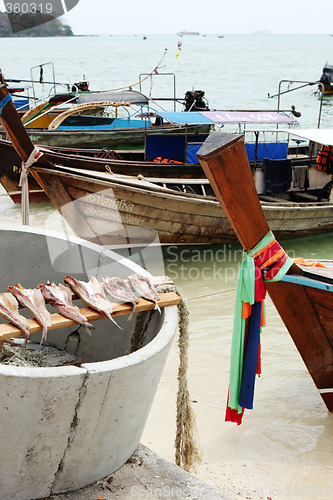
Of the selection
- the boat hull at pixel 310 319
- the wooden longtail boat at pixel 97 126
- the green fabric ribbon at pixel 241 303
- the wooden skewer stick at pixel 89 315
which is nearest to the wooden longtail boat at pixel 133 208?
the boat hull at pixel 310 319

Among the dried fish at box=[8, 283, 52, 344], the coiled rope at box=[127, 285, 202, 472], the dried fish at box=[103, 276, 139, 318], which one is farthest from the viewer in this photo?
the coiled rope at box=[127, 285, 202, 472]

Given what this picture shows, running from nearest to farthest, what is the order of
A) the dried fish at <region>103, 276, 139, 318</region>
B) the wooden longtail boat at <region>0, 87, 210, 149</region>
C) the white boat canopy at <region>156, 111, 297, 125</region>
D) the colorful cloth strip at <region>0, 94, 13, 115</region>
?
the dried fish at <region>103, 276, 139, 318</region> → the colorful cloth strip at <region>0, 94, 13, 115</region> → the white boat canopy at <region>156, 111, 297, 125</region> → the wooden longtail boat at <region>0, 87, 210, 149</region>

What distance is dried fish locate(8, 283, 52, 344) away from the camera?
2.70 metres

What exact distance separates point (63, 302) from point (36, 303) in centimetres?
14

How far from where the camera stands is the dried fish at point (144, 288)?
9.91 feet

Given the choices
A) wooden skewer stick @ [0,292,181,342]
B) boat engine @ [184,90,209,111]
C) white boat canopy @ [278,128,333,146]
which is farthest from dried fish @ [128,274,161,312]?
boat engine @ [184,90,209,111]

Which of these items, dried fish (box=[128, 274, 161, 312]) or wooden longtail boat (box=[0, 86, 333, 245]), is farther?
wooden longtail boat (box=[0, 86, 333, 245])

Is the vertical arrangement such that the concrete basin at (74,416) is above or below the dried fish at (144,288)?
below

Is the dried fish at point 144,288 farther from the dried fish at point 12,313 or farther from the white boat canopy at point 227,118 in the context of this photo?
the white boat canopy at point 227,118

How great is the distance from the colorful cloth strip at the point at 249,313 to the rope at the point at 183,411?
0.41 metres

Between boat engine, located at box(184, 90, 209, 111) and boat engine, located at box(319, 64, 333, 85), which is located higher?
boat engine, located at box(319, 64, 333, 85)

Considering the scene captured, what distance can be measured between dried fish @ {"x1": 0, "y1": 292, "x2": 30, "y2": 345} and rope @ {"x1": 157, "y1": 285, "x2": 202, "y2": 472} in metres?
0.85

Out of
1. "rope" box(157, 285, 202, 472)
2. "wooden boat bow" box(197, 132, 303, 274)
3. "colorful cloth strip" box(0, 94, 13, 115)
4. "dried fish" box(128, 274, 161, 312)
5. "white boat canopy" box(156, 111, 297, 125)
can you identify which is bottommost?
"rope" box(157, 285, 202, 472)

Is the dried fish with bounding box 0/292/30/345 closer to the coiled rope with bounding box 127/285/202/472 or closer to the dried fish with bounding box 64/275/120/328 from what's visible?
the dried fish with bounding box 64/275/120/328
